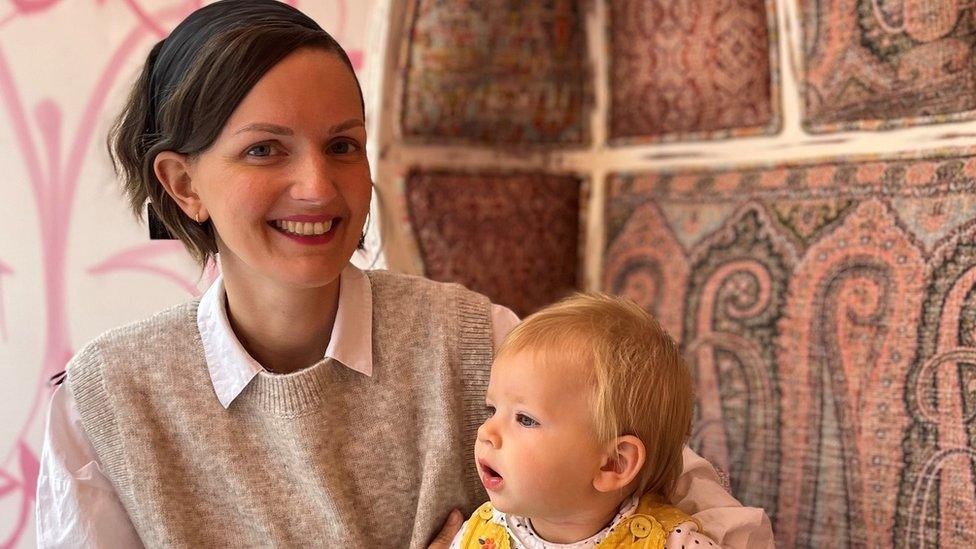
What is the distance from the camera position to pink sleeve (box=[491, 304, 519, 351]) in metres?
1.29

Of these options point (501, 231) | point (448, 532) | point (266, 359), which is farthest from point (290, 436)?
point (501, 231)

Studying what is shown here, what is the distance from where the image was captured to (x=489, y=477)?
3.56 ft

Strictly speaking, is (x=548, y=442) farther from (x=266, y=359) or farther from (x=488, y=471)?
(x=266, y=359)

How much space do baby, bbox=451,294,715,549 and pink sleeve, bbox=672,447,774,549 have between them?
0.16 ft

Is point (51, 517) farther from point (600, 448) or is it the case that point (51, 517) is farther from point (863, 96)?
point (863, 96)

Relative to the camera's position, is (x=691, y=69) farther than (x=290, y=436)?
Yes

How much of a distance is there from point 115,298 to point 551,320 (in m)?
0.98

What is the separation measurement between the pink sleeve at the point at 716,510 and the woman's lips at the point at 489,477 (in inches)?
8.9

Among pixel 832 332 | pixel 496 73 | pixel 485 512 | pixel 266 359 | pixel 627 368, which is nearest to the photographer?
pixel 627 368

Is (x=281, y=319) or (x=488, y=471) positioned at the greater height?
(x=281, y=319)

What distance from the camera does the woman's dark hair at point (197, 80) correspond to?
1.10 m

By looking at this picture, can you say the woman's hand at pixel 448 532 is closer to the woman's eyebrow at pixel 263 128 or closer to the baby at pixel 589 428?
the baby at pixel 589 428

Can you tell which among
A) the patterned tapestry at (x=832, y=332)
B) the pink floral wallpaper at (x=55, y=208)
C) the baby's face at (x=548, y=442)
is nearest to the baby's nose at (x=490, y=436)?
the baby's face at (x=548, y=442)

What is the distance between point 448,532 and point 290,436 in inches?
9.2
